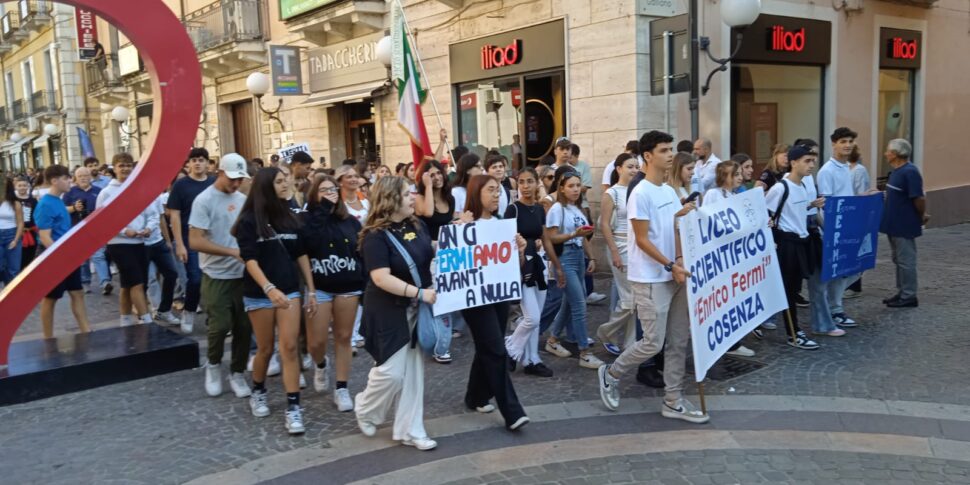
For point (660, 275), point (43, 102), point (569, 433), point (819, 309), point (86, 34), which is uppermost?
point (86, 34)

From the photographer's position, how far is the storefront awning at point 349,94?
14.8 meters

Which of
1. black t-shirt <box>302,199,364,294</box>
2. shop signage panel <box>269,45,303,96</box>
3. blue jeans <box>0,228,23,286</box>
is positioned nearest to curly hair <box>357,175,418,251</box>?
black t-shirt <box>302,199,364,294</box>

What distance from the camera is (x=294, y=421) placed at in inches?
189

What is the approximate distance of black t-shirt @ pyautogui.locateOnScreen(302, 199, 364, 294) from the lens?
199 inches

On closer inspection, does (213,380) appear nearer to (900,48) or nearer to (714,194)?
(714,194)

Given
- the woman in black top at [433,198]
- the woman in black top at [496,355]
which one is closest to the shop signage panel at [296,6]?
the woman in black top at [433,198]

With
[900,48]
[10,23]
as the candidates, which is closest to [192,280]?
[900,48]

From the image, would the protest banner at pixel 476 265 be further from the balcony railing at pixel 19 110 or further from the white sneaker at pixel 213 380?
the balcony railing at pixel 19 110

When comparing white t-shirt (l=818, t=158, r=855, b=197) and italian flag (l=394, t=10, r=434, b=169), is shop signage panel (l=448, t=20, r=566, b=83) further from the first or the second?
white t-shirt (l=818, t=158, r=855, b=197)

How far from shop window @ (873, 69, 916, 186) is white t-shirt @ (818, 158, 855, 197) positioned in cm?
719

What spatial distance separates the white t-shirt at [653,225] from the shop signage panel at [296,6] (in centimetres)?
1181

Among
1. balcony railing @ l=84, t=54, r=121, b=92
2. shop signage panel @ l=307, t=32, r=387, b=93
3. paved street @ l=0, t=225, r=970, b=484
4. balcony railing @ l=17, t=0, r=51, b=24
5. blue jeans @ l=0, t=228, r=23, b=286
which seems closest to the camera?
paved street @ l=0, t=225, r=970, b=484

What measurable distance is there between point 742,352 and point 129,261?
6.15 meters

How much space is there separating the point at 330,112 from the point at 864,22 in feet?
37.1
